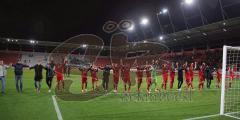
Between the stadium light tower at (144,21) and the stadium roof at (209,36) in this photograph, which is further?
the stadium light tower at (144,21)

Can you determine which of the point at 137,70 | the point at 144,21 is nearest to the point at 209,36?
the point at 144,21

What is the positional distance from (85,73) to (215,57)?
28.6 m

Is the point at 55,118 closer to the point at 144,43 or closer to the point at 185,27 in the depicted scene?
the point at 185,27

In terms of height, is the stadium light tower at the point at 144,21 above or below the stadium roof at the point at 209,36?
above

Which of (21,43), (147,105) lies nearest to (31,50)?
(21,43)

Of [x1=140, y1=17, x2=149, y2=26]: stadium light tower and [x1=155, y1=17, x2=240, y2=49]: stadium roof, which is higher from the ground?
[x1=140, y1=17, x2=149, y2=26]: stadium light tower

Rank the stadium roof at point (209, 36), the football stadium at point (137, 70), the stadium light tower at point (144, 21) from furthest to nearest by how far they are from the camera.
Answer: the stadium light tower at point (144, 21), the stadium roof at point (209, 36), the football stadium at point (137, 70)

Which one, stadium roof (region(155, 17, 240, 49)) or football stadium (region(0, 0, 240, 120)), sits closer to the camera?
football stadium (region(0, 0, 240, 120))

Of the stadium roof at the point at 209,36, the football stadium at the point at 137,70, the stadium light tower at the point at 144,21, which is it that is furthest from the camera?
the stadium light tower at the point at 144,21

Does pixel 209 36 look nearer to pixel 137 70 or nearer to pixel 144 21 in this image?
pixel 144 21

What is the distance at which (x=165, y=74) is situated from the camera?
16891mm

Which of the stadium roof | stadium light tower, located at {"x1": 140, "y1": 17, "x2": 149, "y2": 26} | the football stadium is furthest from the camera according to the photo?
stadium light tower, located at {"x1": 140, "y1": 17, "x2": 149, "y2": 26}

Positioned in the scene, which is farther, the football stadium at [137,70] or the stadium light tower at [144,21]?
the stadium light tower at [144,21]

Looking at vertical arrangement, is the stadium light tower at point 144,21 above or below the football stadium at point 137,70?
above
